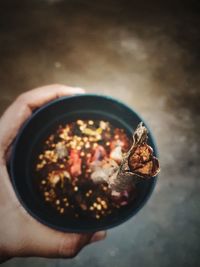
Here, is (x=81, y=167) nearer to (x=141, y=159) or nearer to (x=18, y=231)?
(x=18, y=231)

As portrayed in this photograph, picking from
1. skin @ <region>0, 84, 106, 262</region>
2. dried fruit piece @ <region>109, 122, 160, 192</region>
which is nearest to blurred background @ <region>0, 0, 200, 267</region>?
skin @ <region>0, 84, 106, 262</region>

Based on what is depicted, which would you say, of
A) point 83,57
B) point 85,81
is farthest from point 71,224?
point 83,57

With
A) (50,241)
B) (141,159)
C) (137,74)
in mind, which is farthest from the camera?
(137,74)

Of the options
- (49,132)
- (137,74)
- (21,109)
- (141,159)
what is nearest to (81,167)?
(49,132)

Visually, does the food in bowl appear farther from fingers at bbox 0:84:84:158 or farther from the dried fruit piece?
the dried fruit piece

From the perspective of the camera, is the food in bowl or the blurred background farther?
the blurred background
